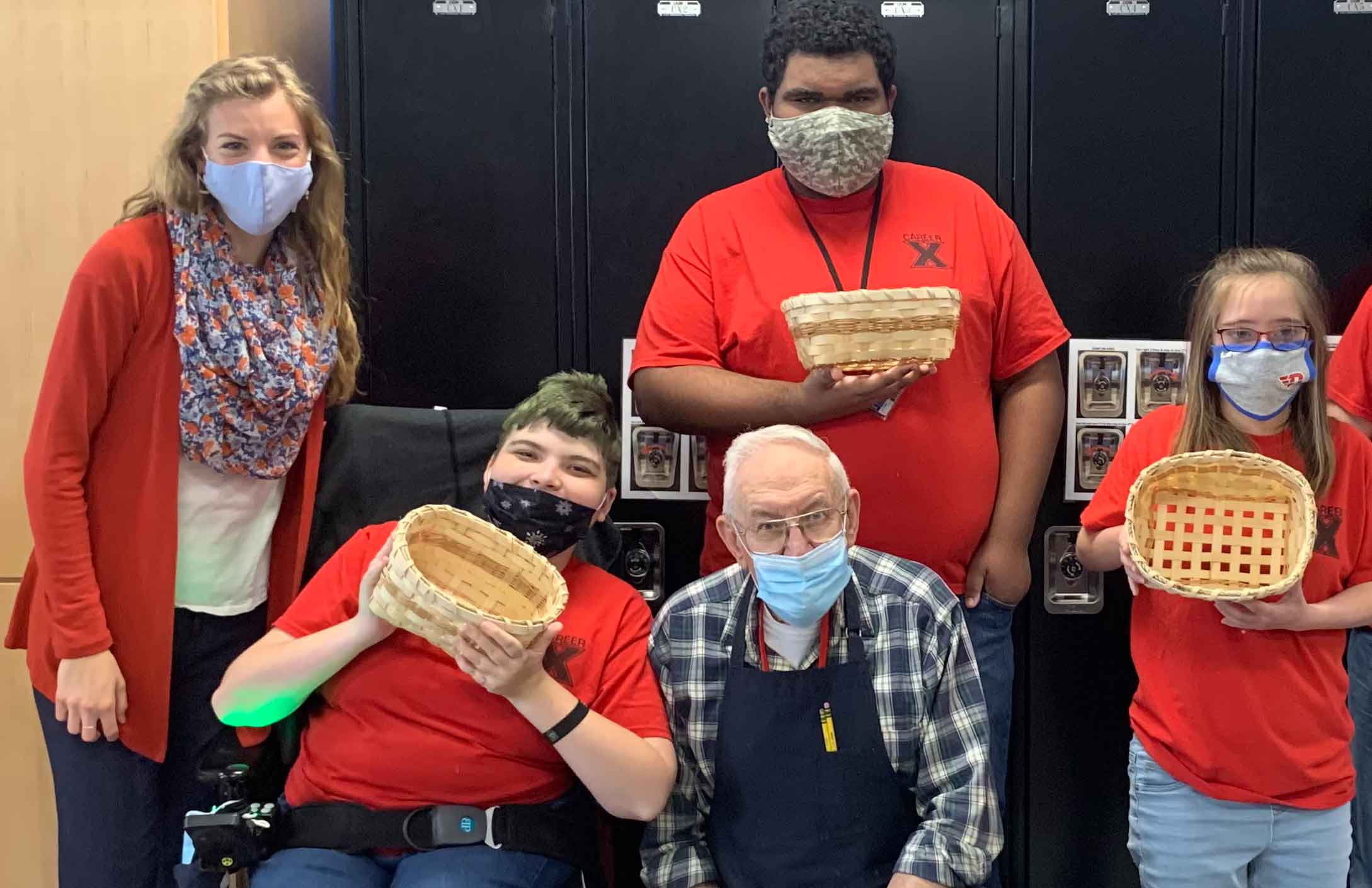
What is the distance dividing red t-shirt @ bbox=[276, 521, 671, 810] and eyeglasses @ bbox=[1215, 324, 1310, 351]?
111cm

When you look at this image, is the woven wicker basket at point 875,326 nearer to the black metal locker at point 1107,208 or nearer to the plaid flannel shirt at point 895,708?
the plaid flannel shirt at point 895,708

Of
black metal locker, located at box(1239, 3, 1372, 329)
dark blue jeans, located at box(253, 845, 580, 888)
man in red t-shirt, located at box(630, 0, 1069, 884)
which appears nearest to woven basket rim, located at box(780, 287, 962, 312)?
man in red t-shirt, located at box(630, 0, 1069, 884)

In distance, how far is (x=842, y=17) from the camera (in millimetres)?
2039

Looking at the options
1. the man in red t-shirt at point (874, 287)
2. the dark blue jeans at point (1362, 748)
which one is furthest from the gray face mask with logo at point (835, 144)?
the dark blue jeans at point (1362, 748)

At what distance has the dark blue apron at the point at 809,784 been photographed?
1647mm

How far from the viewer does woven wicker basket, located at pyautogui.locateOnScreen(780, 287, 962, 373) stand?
6.05 ft

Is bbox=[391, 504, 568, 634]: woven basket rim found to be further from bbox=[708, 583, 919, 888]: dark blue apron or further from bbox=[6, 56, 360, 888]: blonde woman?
bbox=[6, 56, 360, 888]: blonde woman

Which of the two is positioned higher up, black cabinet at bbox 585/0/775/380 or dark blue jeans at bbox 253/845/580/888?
black cabinet at bbox 585/0/775/380

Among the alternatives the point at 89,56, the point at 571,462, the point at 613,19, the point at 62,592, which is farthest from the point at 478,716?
the point at 89,56

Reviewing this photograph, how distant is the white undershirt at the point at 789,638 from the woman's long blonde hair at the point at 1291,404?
730 mm

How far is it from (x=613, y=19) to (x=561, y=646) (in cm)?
151

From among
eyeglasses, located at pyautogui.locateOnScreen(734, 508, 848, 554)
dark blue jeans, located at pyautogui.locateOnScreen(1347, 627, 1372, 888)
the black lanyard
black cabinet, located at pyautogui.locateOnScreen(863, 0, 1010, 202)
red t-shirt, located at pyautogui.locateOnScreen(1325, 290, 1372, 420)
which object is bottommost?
dark blue jeans, located at pyautogui.locateOnScreen(1347, 627, 1372, 888)

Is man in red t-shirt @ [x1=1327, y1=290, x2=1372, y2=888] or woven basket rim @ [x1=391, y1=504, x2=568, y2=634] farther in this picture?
man in red t-shirt @ [x1=1327, y1=290, x2=1372, y2=888]

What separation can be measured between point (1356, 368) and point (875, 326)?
115 cm
